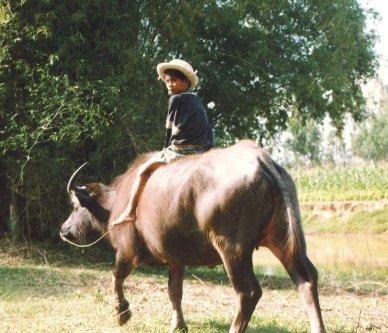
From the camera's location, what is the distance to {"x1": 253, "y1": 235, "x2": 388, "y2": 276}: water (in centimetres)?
1278

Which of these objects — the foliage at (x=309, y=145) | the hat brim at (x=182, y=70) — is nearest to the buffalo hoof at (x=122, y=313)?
the hat brim at (x=182, y=70)

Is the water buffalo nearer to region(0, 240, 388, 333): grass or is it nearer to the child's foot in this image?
the child's foot

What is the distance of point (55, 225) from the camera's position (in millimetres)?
10250

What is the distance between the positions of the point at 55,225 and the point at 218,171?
21.7 ft

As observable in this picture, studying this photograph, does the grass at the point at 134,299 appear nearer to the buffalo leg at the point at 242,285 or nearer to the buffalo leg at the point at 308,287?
the buffalo leg at the point at 242,285

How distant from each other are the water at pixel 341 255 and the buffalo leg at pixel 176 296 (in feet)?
19.2

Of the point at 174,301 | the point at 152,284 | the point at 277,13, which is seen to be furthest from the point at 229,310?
the point at 277,13

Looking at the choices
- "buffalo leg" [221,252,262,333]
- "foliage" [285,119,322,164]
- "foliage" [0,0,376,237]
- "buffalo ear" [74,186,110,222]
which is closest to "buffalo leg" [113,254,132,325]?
"buffalo ear" [74,186,110,222]

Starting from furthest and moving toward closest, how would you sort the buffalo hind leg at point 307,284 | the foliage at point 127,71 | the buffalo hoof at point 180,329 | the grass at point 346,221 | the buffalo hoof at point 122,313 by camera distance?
the grass at point 346,221 → the foliage at point 127,71 → the buffalo hoof at point 122,313 → the buffalo hoof at point 180,329 → the buffalo hind leg at point 307,284

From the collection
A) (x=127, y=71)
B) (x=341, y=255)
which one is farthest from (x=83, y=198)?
(x=341, y=255)

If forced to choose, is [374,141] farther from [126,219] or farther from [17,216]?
[126,219]

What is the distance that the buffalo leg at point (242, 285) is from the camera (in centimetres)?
411

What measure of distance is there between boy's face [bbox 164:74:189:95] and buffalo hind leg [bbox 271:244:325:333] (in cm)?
181

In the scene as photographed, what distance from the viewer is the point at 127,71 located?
9.54 meters
